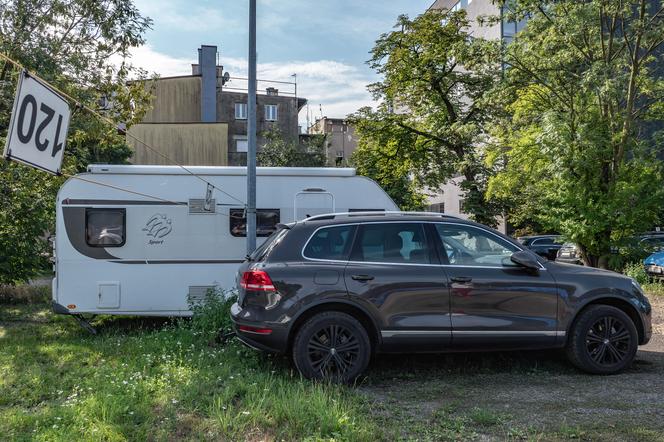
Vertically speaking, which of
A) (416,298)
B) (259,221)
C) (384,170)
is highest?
(384,170)

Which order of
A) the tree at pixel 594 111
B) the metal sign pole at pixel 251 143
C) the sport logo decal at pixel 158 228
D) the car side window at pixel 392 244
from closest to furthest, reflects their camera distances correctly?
the car side window at pixel 392 244 < the metal sign pole at pixel 251 143 < the sport logo decal at pixel 158 228 < the tree at pixel 594 111

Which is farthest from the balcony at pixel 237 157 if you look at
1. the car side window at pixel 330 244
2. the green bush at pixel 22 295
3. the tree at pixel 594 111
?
the car side window at pixel 330 244

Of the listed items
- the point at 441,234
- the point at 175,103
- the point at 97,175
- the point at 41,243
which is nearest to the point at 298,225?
the point at 441,234

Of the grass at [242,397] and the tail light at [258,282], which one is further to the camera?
the tail light at [258,282]

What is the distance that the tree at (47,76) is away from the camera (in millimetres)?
10336

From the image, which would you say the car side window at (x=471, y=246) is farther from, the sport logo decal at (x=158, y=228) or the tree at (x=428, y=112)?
the tree at (x=428, y=112)

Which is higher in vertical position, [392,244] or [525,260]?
[392,244]

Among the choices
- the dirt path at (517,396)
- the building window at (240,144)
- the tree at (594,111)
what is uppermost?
the building window at (240,144)

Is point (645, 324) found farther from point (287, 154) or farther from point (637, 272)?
point (287, 154)

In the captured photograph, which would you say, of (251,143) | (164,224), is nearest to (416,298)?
(251,143)

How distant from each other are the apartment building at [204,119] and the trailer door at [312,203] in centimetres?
2087

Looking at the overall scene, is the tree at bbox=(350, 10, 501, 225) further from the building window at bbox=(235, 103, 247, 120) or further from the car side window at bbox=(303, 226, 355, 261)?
the building window at bbox=(235, 103, 247, 120)

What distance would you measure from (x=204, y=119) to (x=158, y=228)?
28979 mm

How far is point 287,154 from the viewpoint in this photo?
33.3m
